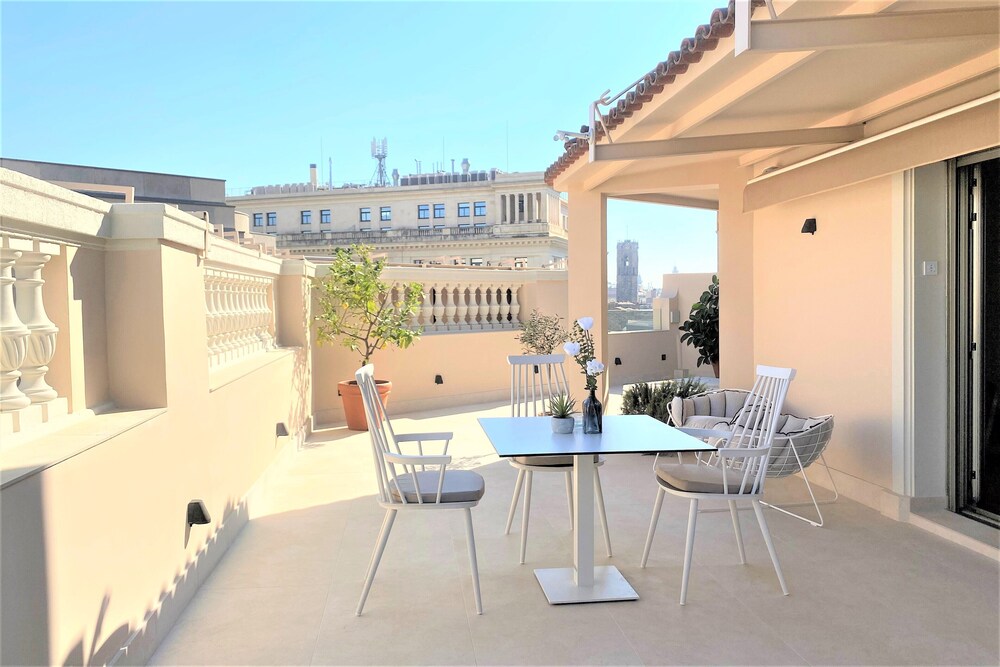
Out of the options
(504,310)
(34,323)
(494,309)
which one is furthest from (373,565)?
(504,310)

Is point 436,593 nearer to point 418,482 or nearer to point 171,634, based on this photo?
point 418,482

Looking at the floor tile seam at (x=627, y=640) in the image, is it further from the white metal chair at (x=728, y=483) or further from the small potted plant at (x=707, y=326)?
the small potted plant at (x=707, y=326)

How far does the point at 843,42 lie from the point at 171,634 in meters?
3.66

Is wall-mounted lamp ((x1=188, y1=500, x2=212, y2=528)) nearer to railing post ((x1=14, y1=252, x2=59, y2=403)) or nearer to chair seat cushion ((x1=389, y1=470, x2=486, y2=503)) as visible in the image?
chair seat cushion ((x1=389, y1=470, x2=486, y2=503))

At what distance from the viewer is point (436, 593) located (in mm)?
3316

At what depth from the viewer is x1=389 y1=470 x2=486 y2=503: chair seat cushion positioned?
319cm

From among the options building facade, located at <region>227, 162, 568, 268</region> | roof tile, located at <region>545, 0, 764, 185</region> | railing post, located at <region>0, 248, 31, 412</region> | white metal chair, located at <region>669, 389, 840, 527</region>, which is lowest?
white metal chair, located at <region>669, 389, 840, 527</region>

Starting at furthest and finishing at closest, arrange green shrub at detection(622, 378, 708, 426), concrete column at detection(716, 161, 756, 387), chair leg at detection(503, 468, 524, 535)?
green shrub at detection(622, 378, 708, 426) < concrete column at detection(716, 161, 756, 387) < chair leg at detection(503, 468, 524, 535)

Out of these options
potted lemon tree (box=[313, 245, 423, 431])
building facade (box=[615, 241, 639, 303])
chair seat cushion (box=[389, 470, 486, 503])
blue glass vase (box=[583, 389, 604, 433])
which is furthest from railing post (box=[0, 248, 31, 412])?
building facade (box=[615, 241, 639, 303])

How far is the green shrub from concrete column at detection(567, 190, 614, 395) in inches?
16.7

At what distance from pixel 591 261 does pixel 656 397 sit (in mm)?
1624

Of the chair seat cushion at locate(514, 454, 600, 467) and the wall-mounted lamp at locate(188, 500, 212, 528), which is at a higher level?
the chair seat cushion at locate(514, 454, 600, 467)

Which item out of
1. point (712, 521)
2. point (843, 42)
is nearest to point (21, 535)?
point (843, 42)

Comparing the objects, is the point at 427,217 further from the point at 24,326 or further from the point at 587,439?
the point at 24,326
